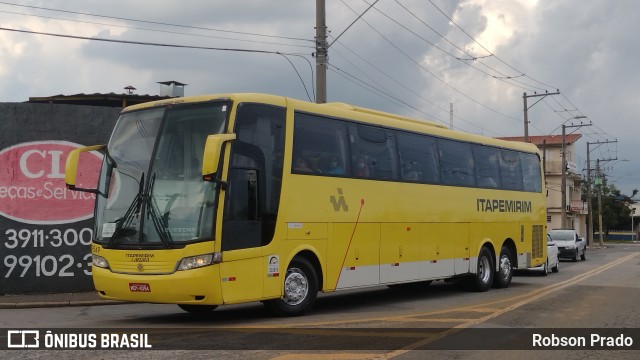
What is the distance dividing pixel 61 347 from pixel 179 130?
387 centimetres

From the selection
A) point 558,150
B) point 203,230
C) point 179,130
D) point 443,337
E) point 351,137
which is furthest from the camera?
point 558,150

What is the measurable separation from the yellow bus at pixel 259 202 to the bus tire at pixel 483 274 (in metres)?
2.17

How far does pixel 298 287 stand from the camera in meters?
12.5

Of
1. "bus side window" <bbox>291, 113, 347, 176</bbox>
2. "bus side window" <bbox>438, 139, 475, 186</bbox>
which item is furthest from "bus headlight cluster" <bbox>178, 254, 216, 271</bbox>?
"bus side window" <bbox>438, 139, 475, 186</bbox>

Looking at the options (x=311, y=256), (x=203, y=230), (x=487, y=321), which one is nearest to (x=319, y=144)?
(x=311, y=256)

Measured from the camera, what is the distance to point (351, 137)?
14.0m

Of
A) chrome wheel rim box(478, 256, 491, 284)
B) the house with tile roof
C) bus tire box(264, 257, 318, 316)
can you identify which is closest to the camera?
bus tire box(264, 257, 318, 316)

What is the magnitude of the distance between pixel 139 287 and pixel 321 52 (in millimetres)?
11606

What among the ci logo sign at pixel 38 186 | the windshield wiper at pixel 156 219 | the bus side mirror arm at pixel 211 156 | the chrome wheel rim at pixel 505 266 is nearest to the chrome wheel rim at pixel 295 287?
the windshield wiper at pixel 156 219

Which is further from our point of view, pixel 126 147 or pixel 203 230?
pixel 126 147

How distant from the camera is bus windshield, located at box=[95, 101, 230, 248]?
1098 cm

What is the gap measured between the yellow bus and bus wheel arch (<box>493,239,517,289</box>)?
3473 mm

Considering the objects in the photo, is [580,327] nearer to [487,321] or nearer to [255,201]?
[487,321]

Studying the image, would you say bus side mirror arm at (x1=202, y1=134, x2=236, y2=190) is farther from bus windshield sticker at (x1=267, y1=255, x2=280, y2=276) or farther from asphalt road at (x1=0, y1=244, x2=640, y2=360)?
asphalt road at (x1=0, y1=244, x2=640, y2=360)
